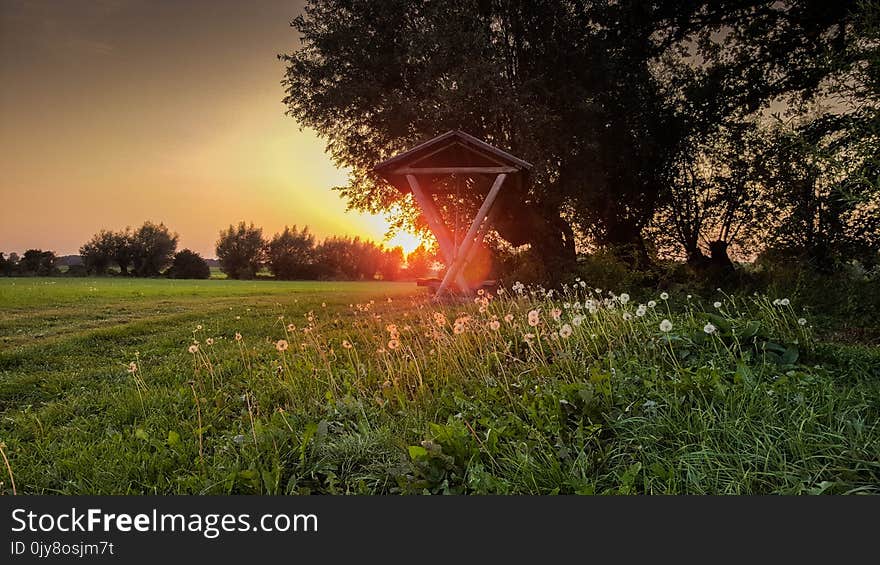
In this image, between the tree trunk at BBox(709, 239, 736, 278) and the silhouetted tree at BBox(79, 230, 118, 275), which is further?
the silhouetted tree at BBox(79, 230, 118, 275)

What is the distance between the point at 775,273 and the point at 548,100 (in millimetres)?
8128

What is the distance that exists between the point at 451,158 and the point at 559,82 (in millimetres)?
5956

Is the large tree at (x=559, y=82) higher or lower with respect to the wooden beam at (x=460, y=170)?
higher

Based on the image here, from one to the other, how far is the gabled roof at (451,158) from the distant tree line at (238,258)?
8.11 meters

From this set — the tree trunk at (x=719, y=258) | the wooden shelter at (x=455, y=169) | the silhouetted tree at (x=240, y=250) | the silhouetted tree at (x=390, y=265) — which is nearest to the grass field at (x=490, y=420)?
the wooden shelter at (x=455, y=169)

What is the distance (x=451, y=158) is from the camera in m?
12.7

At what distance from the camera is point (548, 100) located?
1608 centimetres

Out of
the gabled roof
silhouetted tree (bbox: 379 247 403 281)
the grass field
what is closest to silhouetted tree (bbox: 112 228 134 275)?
silhouetted tree (bbox: 379 247 403 281)

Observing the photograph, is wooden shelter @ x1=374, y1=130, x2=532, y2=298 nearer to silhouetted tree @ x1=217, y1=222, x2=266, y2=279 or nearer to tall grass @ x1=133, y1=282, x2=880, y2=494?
tall grass @ x1=133, y1=282, x2=880, y2=494

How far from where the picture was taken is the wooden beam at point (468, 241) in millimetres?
11859

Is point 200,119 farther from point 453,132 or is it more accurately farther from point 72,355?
point 453,132

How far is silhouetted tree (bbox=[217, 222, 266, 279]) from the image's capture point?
97.0 feet

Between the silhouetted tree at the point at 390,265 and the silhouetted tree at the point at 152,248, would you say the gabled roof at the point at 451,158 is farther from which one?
the silhouetted tree at the point at 390,265


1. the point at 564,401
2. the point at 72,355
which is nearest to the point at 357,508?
the point at 564,401
